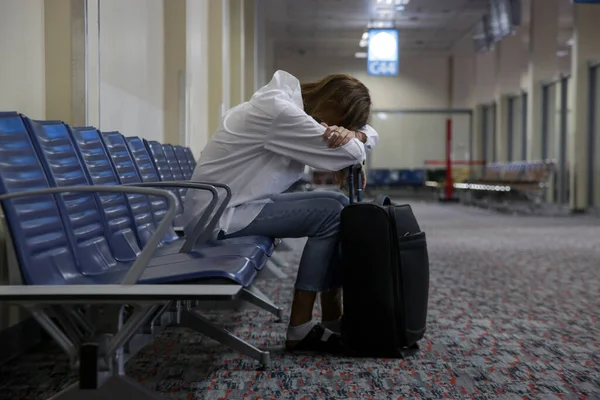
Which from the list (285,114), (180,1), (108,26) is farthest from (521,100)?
(285,114)

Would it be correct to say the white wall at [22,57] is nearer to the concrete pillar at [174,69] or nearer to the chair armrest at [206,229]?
the chair armrest at [206,229]

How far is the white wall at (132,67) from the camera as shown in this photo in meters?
3.72

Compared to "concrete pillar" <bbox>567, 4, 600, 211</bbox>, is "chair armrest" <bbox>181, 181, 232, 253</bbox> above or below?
below

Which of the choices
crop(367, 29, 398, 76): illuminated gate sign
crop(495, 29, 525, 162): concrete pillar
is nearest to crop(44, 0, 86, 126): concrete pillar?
crop(367, 29, 398, 76): illuminated gate sign

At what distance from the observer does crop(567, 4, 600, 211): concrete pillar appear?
1171cm

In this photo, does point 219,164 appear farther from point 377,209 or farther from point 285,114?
point 377,209

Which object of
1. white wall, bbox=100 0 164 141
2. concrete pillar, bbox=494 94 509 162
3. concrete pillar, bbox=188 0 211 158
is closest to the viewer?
white wall, bbox=100 0 164 141

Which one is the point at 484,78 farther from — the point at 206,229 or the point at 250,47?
the point at 206,229

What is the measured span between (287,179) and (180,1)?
3.38 metres

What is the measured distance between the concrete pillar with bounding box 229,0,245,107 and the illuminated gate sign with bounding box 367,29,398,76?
460cm

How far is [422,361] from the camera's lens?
236cm

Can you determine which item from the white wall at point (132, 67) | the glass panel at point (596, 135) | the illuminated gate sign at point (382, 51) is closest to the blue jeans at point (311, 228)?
the white wall at point (132, 67)

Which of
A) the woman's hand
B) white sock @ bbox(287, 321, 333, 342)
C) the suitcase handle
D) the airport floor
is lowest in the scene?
the airport floor

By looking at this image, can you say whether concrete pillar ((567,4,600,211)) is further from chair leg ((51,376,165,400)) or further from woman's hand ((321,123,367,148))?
chair leg ((51,376,165,400))
